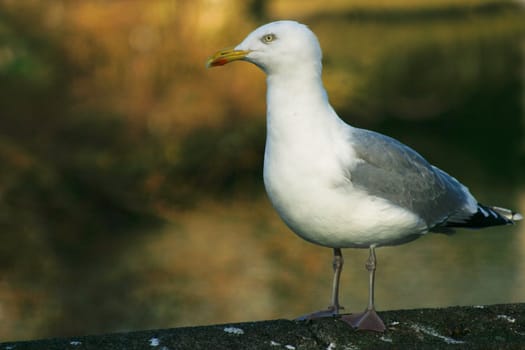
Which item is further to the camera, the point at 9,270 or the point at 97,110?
the point at 97,110

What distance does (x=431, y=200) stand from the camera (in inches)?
178

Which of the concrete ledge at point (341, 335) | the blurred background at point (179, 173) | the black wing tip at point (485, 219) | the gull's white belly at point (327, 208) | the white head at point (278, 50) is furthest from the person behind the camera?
the blurred background at point (179, 173)

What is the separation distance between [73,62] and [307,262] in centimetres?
660

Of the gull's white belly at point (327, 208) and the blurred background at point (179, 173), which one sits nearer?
the gull's white belly at point (327, 208)

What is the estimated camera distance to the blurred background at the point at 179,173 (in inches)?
508

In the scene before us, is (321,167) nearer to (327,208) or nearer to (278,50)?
(327,208)

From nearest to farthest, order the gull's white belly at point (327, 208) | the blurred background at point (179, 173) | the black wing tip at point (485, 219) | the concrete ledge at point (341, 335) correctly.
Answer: the concrete ledge at point (341, 335)
the gull's white belly at point (327, 208)
the black wing tip at point (485, 219)
the blurred background at point (179, 173)

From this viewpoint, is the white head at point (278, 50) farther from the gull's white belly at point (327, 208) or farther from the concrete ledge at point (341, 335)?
the concrete ledge at point (341, 335)

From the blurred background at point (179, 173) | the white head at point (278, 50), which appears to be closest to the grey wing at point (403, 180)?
the white head at point (278, 50)

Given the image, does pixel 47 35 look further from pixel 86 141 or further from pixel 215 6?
pixel 215 6

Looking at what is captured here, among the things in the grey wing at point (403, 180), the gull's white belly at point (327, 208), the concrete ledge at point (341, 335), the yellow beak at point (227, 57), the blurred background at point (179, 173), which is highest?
the blurred background at point (179, 173)

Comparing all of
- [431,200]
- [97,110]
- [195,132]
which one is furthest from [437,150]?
[431,200]

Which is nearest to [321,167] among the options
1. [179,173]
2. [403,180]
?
[403,180]

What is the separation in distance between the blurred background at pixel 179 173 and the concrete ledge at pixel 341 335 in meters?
7.09
